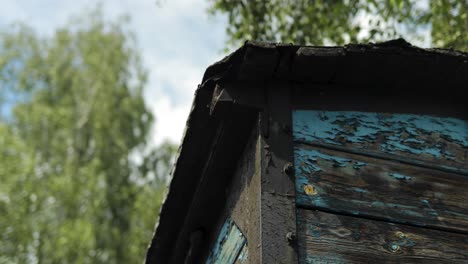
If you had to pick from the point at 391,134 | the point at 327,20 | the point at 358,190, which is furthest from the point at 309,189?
the point at 327,20

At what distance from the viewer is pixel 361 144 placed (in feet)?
11.6

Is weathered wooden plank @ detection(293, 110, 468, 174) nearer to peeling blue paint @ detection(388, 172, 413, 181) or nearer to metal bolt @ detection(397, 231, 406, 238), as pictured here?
peeling blue paint @ detection(388, 172, 413, 181)

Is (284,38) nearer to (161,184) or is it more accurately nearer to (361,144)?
(361,144)

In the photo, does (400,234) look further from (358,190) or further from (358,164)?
(358,164)

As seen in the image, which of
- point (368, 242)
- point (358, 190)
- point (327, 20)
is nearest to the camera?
point (368, 242)

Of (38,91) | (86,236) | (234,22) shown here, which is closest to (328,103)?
(234,22)

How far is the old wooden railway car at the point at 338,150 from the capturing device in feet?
10.5

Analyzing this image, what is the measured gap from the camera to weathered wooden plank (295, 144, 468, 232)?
332 cm

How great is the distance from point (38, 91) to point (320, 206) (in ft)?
76.0

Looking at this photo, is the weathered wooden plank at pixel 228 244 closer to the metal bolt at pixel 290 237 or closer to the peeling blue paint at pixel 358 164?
the metal bolt at pixel 290 237

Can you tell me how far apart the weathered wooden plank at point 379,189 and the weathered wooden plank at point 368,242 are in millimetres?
53

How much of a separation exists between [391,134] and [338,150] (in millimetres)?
367

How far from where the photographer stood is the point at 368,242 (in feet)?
10.6

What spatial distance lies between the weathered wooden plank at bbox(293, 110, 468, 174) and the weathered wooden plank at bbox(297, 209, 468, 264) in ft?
1.41
